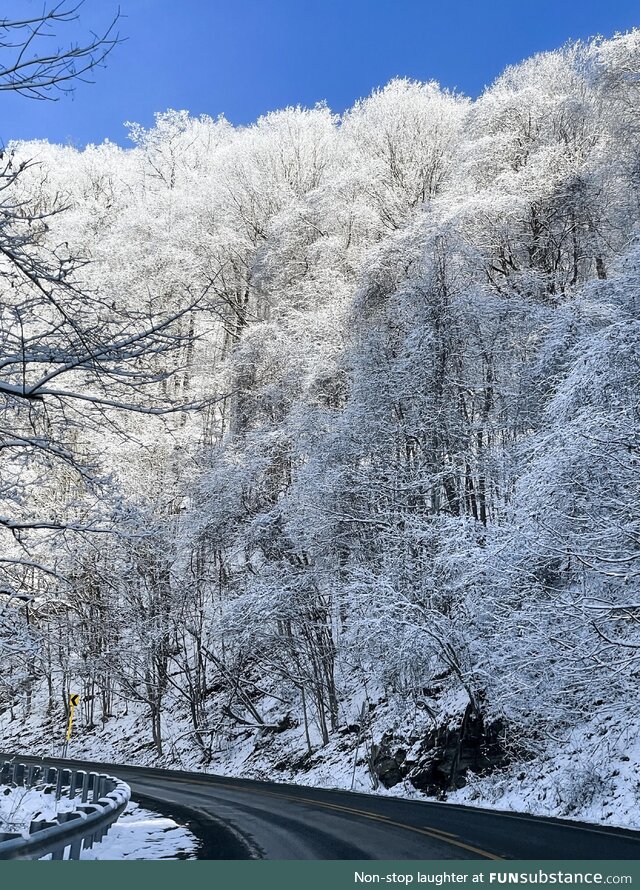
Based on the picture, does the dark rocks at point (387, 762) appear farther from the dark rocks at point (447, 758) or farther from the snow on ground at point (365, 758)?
the snow on ground at point (365, 758)

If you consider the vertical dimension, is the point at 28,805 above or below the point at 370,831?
below

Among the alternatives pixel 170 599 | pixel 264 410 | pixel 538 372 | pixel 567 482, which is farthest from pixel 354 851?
pixel 264 410

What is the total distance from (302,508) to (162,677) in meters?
9.83

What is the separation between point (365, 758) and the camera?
17.8 meters

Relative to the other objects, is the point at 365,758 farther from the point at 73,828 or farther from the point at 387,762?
the point at 73,828

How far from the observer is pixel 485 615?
13906 millimetres

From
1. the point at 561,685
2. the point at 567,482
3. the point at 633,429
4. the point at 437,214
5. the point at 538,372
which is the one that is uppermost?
the point at 437,214

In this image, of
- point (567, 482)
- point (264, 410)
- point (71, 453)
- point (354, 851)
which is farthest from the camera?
point (264, 410)

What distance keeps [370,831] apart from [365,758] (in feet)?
30.7

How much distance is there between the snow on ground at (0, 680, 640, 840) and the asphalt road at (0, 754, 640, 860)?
1207 millimetres

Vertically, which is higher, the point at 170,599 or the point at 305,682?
the point at 170,599

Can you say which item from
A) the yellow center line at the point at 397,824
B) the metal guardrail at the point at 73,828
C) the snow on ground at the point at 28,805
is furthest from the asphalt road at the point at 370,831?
the snow on ground at the point at 28,805

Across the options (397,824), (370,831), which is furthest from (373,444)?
(370,831)

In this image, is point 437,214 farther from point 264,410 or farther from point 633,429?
point 633,429
